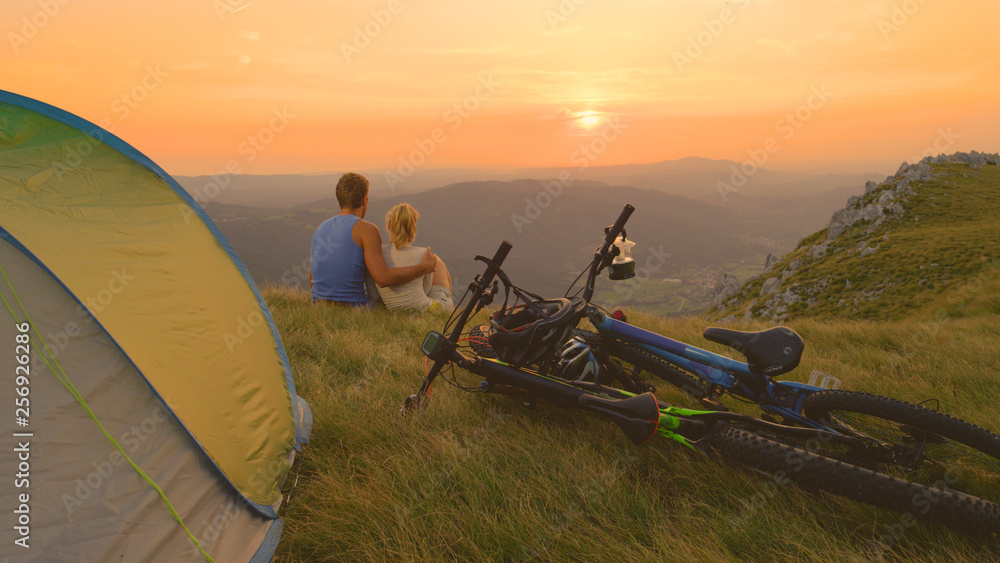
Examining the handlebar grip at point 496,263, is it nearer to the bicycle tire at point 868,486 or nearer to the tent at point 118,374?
the tent at point 118,374

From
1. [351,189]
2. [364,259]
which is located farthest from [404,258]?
[351,189]

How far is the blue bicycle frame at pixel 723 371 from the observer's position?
3.15 m

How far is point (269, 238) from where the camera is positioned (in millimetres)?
175250

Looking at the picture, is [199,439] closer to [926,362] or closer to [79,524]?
[79,524]

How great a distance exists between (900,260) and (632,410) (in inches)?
1599

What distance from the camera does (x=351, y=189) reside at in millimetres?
6145

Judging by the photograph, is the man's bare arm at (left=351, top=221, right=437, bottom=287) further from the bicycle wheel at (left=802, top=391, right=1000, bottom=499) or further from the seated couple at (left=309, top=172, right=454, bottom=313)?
the bicycle wheel at (left=802, top=391, right=1000, bottom=499)

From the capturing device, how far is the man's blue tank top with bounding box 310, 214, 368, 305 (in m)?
6.25

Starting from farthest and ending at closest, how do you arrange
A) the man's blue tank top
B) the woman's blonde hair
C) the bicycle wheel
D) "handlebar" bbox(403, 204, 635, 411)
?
the woman's blonde hair → the man's blue tank top → "handlebar" bbox(403, 204, 635, 411) → the bicycle wheel

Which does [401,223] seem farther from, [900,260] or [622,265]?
[900,260]

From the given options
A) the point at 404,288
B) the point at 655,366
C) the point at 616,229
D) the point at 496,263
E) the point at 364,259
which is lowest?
the point at 404,288

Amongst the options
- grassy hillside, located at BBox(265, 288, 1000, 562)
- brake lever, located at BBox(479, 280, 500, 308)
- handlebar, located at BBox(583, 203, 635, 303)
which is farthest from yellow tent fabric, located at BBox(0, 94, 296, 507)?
handlebar, located at BBox(583, 203, 635, 303)

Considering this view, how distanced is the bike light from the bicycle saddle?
92cm

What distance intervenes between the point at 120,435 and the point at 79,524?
0.38m
